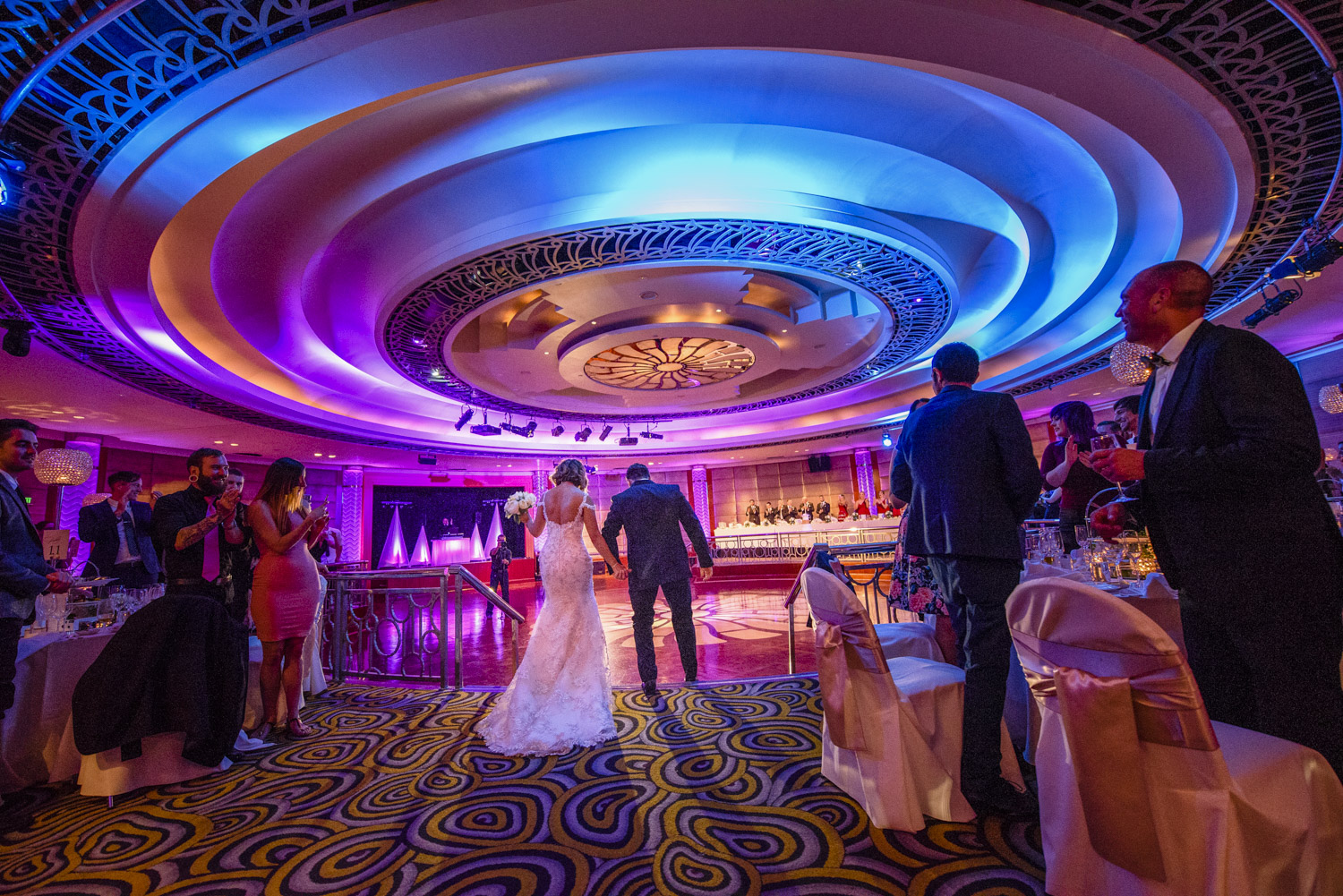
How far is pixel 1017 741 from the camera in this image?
2.44 m

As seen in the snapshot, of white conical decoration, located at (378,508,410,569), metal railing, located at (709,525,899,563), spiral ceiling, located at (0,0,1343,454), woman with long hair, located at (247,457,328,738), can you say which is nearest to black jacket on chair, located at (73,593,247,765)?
woman with long hair, located at (247,457,328,738)

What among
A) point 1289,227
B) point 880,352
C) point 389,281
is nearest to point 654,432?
point 880,352

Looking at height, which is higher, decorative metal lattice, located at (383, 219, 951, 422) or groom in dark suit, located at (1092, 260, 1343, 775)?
decorative metal lattice, located at (383, 219, 951, 422)

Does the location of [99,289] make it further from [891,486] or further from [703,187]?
[891,486]

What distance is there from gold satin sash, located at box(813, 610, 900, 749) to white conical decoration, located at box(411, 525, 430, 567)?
15.7 meters

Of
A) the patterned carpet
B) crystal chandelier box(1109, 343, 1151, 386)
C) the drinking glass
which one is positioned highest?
crystal chandelier box(1109, 343, 1151, 386)

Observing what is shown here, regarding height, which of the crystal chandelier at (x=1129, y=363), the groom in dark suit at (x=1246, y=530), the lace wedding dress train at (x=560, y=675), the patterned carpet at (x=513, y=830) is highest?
the crystal chandelier at (x=1129, y=363)

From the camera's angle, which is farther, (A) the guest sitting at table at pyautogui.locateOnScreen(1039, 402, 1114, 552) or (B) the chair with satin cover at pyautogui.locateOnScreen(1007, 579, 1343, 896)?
(A) the guest sitting at table at pyautogui.locateOnScreen(1039, 402, 1114, 552)

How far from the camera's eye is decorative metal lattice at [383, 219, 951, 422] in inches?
188

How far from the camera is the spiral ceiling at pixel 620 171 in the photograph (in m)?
2.67

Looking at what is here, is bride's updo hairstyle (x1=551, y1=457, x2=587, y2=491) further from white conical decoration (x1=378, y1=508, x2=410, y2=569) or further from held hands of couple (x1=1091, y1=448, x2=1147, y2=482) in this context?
white conical decoration (x1=378, y1=508, x2=410, y2=569)

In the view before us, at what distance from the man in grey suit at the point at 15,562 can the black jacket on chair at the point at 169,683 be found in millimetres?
440

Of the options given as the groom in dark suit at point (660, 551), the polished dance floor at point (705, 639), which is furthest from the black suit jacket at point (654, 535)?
the polished dance floor at point (705, 639)

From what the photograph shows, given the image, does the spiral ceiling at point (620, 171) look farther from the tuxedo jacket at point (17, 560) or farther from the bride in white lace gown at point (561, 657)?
the bride in white lace gown at point (561, 657)
